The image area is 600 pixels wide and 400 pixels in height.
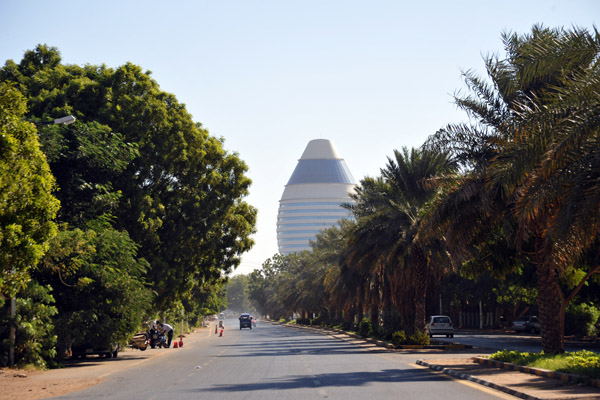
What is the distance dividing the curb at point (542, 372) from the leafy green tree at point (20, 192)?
1322cm

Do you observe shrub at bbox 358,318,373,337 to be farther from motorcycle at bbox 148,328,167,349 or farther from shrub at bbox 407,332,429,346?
motorcycle at bbox 148,328,167,349

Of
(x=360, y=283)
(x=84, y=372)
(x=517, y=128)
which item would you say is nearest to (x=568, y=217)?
(x=517, y=128)

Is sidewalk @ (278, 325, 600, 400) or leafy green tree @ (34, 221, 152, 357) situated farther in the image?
leafy green tree @ (34, 221, 152, 357)

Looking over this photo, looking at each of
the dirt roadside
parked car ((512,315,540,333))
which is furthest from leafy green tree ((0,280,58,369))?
parked car ((512,315,540,333))

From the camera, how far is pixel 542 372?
1855cm

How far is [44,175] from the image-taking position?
1850 cm

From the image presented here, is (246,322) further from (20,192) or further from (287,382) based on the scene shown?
(20,192)

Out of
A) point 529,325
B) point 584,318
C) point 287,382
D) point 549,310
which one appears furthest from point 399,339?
point 529,325

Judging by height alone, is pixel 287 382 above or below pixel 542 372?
below

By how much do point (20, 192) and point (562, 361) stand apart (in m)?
14.9

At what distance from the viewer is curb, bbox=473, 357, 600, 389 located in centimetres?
1595

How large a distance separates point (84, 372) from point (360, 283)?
2571cm

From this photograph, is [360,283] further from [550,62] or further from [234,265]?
[550,62]

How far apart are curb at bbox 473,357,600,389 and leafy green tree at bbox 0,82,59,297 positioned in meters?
13.2
